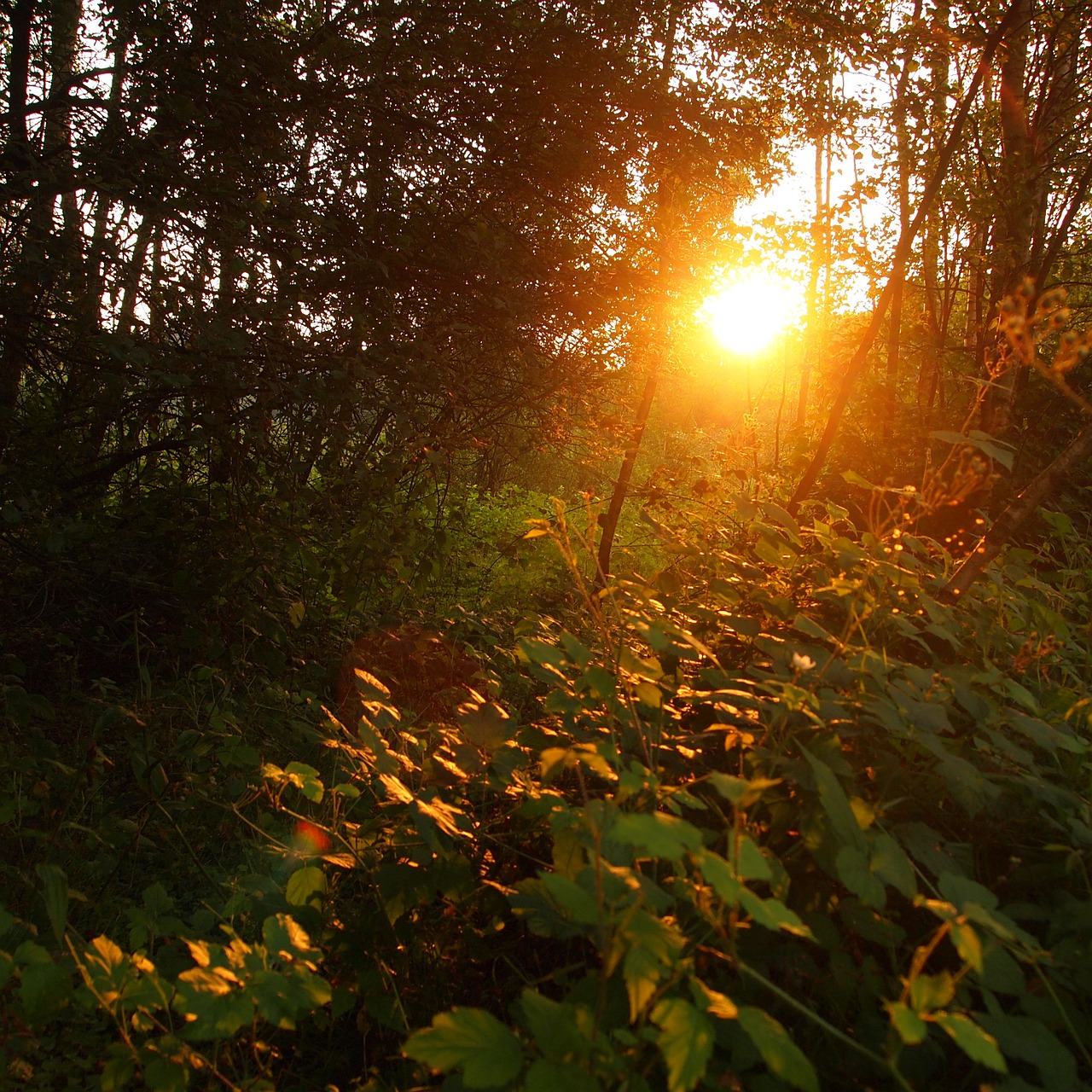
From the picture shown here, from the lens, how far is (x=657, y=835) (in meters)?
0.90

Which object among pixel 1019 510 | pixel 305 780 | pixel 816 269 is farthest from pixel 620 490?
pixel 305 780

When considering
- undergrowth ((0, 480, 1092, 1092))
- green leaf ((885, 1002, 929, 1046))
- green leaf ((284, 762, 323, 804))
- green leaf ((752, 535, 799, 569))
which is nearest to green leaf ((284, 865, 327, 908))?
undergrowth ((0, 480, 1092, 1092))

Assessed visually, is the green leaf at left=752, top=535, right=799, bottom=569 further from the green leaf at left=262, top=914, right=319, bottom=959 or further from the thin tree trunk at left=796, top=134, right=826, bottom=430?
the thin tree trunk at left=796, top=134, right=826, bottom=430

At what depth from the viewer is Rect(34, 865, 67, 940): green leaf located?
4.20ft

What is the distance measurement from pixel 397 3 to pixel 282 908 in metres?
4.26

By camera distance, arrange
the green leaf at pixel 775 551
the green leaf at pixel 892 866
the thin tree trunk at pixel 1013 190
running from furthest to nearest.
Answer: the thin tree trunk at pixel 1013 190 → the green leaf at pixel 775 551 → the green leaf at pixel 892 866

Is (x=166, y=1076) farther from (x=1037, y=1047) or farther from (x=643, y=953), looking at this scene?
(x=1037, y=1047)

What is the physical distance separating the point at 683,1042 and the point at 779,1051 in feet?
0.37

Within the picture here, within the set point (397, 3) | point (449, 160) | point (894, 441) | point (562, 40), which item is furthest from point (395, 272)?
point (894, 441)

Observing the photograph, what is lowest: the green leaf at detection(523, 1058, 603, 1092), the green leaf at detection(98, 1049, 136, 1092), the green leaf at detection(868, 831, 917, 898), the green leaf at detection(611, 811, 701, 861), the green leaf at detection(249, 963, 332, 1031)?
the green leaf at detection(98, 1049, 136, 1092)

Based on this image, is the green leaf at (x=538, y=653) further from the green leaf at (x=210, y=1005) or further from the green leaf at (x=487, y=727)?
the green leaf at (x=210, y=1005)

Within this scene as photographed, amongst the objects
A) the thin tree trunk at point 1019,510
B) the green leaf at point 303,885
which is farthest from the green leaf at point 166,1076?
the thin tree trunk at point 1019,510

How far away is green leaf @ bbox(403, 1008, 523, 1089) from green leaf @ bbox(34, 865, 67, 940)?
27.8 inches

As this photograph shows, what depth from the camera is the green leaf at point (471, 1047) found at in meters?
0.95
